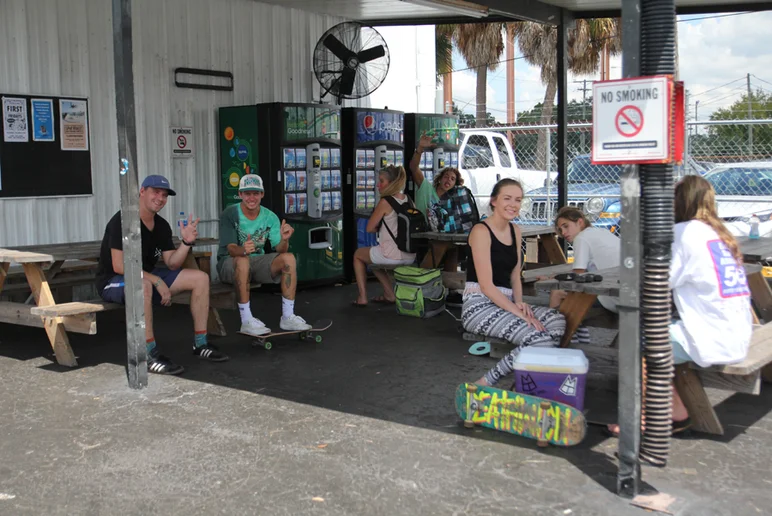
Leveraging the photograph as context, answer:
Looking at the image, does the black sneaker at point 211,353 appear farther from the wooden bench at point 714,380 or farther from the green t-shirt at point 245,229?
the wooden bench at point 714,380

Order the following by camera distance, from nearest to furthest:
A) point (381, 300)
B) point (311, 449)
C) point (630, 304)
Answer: point (630, 304) < point (311, 449) < point (381, 300)

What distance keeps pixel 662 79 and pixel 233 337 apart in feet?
15.4

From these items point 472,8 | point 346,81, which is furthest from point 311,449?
point 346,81

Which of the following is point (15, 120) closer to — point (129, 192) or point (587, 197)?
point (129, 192)

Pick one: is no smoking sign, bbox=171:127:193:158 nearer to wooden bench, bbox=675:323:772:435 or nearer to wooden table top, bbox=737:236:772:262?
wooden table top, bbox=737:236:772:262

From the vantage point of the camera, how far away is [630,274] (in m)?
3.63

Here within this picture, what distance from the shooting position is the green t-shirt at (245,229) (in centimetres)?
701

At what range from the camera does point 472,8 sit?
8445 millimetres

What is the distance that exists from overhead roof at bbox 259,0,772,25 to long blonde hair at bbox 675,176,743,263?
4.36 meters

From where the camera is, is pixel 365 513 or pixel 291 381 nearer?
pixel 365 513

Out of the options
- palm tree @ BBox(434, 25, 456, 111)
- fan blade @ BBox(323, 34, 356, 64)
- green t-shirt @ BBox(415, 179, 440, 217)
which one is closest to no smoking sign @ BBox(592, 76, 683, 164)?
green t-shirt @ BBox(415, 179, 440, 217)

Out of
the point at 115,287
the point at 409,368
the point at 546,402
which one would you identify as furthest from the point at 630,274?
the point at 115,287

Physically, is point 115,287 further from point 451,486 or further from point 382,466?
point 451,486

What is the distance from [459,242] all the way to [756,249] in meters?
2.82
